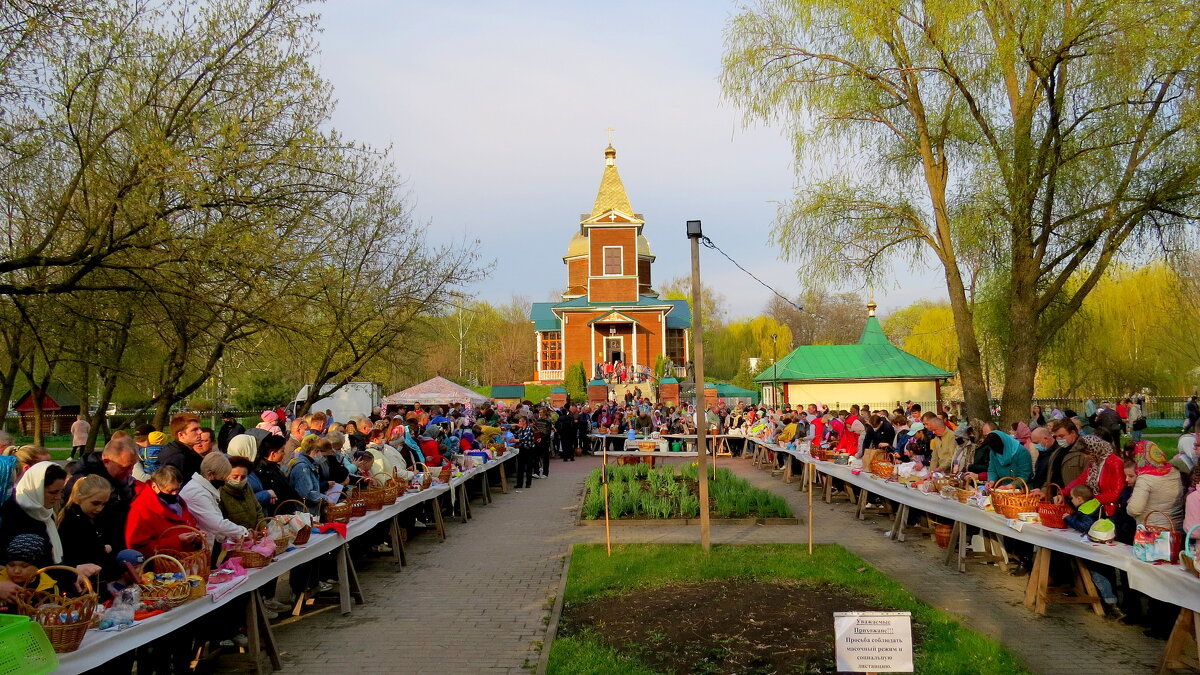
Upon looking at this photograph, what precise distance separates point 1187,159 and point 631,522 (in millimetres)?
12402

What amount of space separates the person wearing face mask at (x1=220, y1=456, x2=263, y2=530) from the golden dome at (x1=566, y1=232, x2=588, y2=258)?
54359 millimetres

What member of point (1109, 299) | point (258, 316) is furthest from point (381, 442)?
point (1109, 299)

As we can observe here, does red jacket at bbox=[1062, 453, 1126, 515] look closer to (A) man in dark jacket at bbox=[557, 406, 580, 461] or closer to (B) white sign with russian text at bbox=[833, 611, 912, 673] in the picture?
(B) white sign with russian text at bbox=[833, 611, 912, 673]

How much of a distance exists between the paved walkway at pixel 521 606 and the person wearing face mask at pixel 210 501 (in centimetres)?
120

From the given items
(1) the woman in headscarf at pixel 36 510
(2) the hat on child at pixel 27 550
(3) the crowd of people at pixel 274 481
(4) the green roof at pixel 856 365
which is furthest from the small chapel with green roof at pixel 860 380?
(2) the hat on child at pixel 27 550

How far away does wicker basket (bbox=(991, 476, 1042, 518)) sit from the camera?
884cm

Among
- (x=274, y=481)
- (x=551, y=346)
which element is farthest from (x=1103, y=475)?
(x=551, y=346)

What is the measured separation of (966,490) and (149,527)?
8.66 meters

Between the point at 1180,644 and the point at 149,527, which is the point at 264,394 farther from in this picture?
the point at 1180,644

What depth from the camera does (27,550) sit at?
17.5ft

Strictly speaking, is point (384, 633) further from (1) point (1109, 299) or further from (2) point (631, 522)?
(1) point (1109, 299)

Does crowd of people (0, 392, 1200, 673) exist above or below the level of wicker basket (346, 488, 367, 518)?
above

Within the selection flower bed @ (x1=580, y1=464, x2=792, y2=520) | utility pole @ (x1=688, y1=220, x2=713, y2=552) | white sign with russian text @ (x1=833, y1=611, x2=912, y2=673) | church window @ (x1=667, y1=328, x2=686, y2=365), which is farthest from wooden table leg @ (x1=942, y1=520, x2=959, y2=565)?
church window @ (x1=667, y1=328, x2=686, y2=365)

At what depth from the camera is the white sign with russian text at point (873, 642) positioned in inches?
194
